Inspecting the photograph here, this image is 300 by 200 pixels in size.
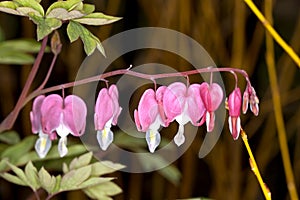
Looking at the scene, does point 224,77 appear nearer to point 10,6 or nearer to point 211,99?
point 211,99

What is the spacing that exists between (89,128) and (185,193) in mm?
355

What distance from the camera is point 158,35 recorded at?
152 cm

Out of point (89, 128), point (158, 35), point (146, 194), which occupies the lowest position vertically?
point (146, 194)

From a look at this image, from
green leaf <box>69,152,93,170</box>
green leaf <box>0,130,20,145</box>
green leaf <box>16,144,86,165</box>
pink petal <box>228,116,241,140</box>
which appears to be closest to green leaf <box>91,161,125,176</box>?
green leaf <box>69,152,93,170</box>

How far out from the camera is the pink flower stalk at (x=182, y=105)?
0.82 metres

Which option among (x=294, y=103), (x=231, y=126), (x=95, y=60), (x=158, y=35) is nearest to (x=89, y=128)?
(x=95, y=60)

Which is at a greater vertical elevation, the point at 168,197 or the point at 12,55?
the point at 12,55

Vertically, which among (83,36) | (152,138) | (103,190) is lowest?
(103,190)

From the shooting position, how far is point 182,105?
2.71 ft

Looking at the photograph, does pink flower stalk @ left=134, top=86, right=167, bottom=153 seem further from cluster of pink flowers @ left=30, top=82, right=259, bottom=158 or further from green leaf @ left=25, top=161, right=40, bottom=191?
green leaf @ left=25, top=161, right=40, bottom=191

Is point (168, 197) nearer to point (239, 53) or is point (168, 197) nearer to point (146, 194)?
point (146, 194)

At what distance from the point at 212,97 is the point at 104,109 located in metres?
0.15

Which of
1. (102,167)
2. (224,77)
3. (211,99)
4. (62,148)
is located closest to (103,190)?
(102,167)

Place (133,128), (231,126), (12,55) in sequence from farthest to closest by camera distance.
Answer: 1. (133,128)
2. (12,55)
3. (231,126)
